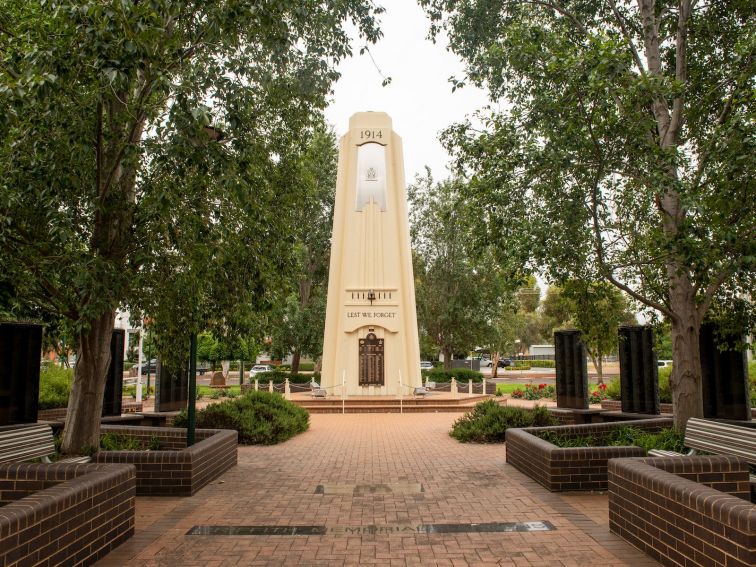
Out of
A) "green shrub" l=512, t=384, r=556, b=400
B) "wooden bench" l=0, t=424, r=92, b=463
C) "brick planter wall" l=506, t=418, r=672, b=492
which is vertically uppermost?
"wooden bench" l=0, t=424, r=92, b=463

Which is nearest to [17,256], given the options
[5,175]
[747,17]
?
[5,175]

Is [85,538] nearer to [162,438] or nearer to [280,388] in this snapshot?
[162,438]

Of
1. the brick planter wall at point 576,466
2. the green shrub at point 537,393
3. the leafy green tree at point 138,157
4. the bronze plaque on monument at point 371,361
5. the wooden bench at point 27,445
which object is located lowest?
the green shrub at point 537,393

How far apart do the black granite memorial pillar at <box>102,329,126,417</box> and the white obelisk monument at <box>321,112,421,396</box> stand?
11.4 m

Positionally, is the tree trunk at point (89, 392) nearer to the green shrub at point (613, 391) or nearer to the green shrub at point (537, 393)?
the green shrub at point (613, 391)

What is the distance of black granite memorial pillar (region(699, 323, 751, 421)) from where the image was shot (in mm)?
13039

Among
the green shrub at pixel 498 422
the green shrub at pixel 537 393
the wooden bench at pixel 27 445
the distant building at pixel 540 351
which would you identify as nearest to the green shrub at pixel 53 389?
the wooden bench at pixel 27 445

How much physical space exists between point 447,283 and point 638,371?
851 inches

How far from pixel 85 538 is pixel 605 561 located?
4507 mm

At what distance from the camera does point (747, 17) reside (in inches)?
365

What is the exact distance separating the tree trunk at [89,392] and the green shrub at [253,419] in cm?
403

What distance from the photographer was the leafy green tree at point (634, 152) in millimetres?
7820

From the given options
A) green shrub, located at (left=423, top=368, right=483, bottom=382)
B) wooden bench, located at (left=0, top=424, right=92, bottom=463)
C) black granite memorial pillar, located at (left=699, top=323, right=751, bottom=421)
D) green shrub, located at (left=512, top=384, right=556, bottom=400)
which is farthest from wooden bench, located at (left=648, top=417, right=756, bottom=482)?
green shrub, located at (left=423, top=368, right=483, bottom=382)

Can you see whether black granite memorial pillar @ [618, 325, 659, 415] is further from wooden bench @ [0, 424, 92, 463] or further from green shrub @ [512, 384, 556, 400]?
wooden bench @ [0, 424, 92, 463]
